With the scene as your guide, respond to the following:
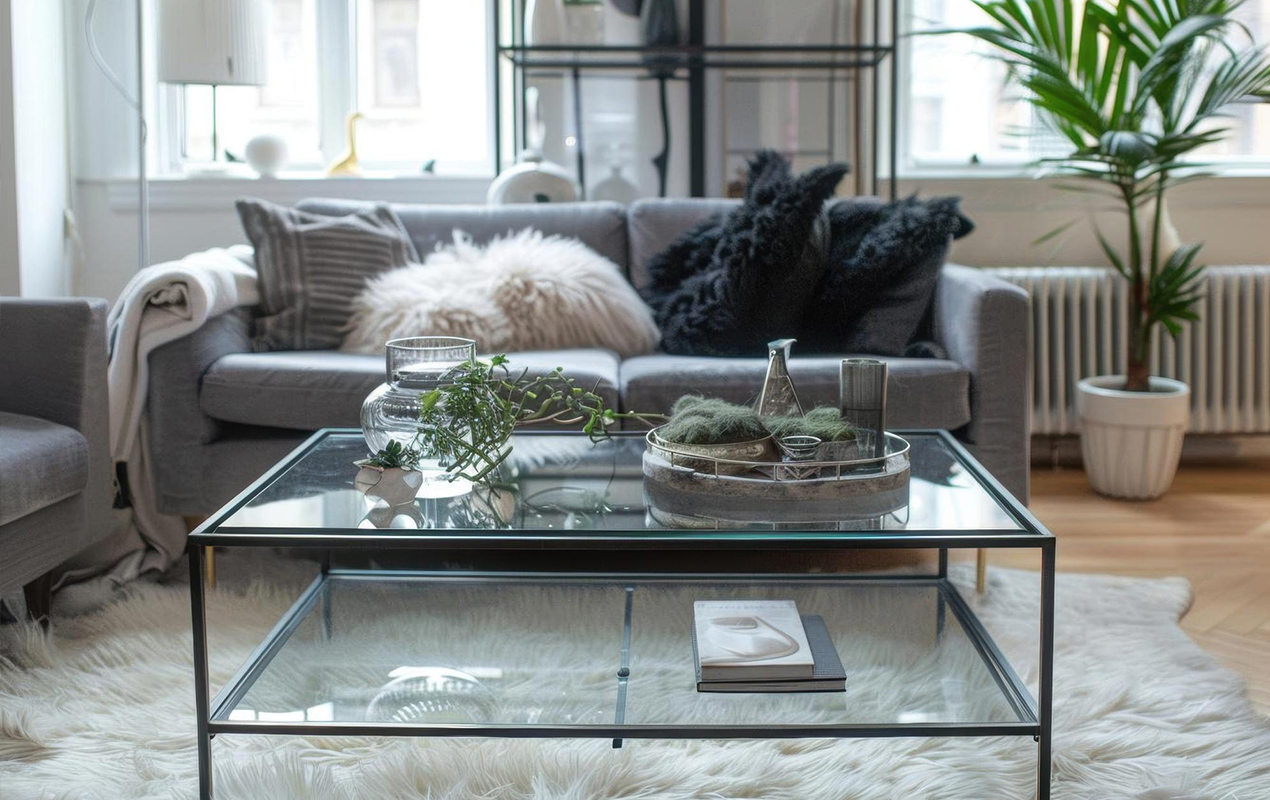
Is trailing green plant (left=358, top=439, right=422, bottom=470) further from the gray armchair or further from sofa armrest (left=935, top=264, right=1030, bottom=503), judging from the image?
sofa armrest (left=935, top=264, right=1030, bottom=503)

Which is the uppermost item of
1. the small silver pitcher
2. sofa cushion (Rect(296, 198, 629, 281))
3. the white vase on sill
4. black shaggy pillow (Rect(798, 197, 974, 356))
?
the white vase on sill

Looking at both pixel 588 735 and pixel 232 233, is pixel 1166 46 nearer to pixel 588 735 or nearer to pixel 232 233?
pixel 588 735

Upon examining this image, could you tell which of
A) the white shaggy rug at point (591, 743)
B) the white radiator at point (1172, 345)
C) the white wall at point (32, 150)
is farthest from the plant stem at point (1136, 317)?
the white wall at point (32, 150)

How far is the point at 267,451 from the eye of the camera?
2.65 meters

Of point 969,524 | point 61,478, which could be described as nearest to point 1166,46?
point 969,524

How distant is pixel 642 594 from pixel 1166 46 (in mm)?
2021

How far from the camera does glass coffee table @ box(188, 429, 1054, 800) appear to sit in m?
1.53

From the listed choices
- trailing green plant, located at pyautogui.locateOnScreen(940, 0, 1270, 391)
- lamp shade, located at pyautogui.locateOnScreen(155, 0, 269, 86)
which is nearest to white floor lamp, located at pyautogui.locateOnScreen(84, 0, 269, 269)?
lamp shade, located at pyautogui.locateOnScreen(155, 0, 269, 86)

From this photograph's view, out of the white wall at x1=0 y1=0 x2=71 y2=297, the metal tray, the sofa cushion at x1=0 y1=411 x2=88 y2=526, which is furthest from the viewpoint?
the white wall at x1=0 y1=0 x2=71 y2=297

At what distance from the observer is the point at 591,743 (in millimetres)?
1830

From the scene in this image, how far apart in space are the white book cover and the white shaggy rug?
6 centimetres

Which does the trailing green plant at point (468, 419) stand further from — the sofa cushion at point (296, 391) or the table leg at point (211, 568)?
the table leg at point (211, 568)

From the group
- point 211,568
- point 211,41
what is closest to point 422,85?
point 211,41

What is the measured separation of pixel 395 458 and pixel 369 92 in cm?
269
